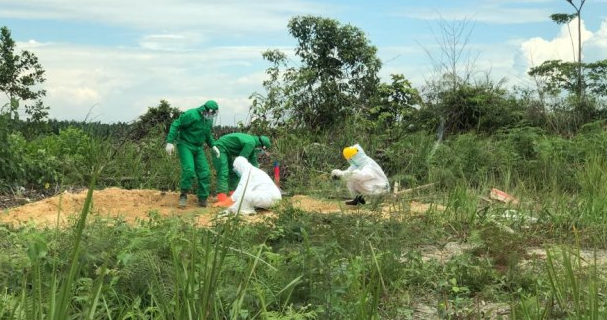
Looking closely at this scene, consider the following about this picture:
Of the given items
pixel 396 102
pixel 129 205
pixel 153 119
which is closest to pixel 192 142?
pixel 129 205

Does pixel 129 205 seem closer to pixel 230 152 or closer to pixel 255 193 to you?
pixel 230 152

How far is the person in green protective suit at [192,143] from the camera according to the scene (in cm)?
1014

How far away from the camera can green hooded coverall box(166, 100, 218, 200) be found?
33.3ft

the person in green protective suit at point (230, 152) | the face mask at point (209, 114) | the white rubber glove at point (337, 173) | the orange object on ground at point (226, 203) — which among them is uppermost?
the face mask at point (209, 114)

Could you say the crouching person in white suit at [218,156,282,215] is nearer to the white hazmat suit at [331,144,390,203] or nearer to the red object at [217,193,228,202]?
the red object at [217,193,228,202]

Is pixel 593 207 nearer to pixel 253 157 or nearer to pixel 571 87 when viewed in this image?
pixel 253 157

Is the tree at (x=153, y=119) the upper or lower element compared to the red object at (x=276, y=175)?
upper

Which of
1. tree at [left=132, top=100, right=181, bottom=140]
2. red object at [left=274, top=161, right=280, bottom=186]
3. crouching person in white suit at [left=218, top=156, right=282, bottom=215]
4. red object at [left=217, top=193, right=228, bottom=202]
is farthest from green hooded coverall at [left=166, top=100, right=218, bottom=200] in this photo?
tree at [left=132, top=100, right=181, bottom=140]

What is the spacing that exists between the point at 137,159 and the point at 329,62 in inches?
227

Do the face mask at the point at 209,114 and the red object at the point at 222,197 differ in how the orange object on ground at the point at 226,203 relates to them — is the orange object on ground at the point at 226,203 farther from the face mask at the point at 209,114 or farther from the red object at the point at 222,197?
the face mask at the point at 209,114

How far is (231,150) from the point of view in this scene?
1101 centimetres

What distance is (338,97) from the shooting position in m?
15.8

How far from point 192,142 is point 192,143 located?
3 cm

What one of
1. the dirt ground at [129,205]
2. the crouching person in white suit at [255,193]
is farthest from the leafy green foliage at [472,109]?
the crouching person in white suit at [255,193]
